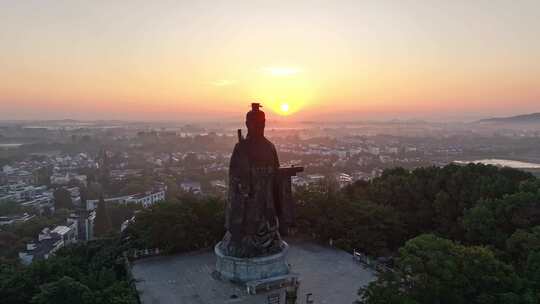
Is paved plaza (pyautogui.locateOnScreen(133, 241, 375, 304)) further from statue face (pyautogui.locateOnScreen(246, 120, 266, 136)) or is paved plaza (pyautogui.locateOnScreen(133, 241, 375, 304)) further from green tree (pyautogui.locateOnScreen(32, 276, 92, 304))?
statue face (pyautogui.locateOnScreen(246, 120, 266, 136))

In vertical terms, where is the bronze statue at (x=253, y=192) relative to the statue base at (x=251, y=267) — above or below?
above

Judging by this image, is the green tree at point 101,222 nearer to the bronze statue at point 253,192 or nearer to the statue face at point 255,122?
the bronze statue at point 253,192

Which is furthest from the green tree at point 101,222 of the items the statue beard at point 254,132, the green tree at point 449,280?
the green tree at point 449,280

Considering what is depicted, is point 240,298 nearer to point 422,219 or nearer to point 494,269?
point 494,269

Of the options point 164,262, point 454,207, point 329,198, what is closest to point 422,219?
point 454,207

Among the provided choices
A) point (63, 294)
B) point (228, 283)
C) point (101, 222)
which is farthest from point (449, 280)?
point (101, 222)

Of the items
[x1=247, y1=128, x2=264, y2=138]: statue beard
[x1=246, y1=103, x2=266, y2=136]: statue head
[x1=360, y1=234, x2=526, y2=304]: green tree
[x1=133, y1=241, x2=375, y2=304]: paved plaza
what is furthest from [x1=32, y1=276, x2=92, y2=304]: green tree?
[x1=360, y1=234, x2=526, y2=304]: green tree
